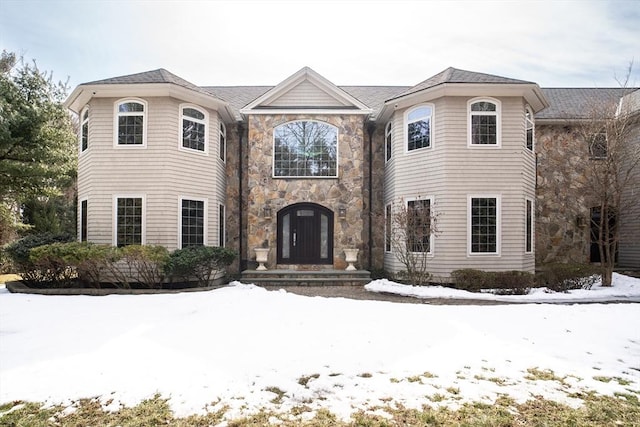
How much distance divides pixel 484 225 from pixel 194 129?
960cm

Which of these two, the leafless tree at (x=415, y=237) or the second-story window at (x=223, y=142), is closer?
the leafless tree at (x=415, y=237)

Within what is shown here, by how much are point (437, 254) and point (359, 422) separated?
8444mm

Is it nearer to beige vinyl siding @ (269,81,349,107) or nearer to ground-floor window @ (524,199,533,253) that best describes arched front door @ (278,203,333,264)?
beige vinyl siding @ (269,81,349,107)

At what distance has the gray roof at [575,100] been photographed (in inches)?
516

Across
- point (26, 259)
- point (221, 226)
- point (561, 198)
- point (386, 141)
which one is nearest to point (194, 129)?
point (221, 226)

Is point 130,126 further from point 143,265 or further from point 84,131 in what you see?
point 143,265

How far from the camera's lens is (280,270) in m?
12.2

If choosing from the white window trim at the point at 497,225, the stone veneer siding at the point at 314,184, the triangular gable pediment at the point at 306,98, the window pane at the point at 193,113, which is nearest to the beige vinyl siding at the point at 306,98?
the triangular gable pediment at the point at 306,98

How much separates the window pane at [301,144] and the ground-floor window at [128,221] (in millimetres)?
4613

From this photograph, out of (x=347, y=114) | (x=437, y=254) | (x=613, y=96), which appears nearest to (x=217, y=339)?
(x=437, y=254)

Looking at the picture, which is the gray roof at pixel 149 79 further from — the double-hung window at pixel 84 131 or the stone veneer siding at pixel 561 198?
the stone veneer siding at pixel 561 198

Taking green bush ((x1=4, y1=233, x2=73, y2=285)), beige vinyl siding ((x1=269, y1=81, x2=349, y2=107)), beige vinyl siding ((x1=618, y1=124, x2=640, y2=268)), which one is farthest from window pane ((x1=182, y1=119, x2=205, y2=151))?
beige vinyl siding ((x1=618, y1=124, x2=640, y2=268))

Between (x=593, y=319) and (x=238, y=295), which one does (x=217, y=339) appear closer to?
(x=238, y=295)

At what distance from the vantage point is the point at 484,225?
10758 mm
